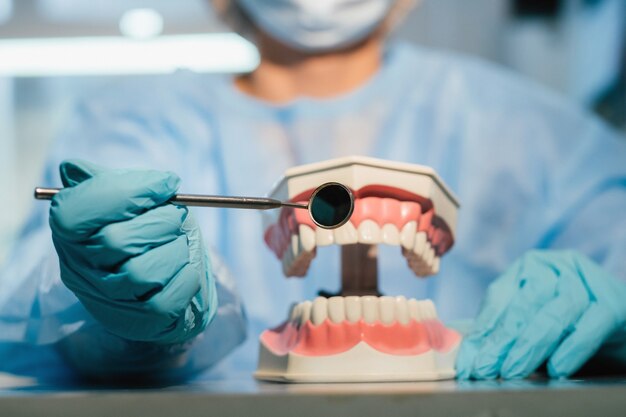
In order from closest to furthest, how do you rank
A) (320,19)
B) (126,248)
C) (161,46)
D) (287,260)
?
(126,248) < (287,260) < (320,19) < (161,46)

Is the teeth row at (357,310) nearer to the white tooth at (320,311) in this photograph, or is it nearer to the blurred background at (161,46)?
the white tooth at (320,311)

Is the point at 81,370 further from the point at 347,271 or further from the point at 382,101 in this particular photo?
the point at 382,101

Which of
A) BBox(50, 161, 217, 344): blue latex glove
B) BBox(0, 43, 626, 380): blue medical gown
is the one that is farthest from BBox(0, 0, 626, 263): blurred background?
BBox(50, 161, 217, 344): blue latex glove

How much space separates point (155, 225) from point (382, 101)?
3.40 feet

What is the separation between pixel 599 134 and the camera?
1.84 meters

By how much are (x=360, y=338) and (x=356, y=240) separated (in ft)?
0.43

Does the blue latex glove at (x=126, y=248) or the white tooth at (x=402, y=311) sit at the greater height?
the blue latex glove at (x=126, y=248)

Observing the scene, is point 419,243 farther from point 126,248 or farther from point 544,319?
point 126,248

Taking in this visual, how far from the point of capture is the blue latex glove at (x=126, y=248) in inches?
33.7

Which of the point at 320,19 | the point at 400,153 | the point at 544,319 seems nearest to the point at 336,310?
the point at 544,319

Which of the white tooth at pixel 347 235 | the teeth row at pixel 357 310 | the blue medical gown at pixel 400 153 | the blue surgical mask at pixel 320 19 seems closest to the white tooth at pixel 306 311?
the teeth row at pixel 357 310

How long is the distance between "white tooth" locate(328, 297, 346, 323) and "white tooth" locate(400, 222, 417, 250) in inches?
4.7

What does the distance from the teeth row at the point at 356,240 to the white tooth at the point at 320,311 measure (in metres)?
0.07

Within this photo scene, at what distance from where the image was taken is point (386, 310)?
1.10 meters
